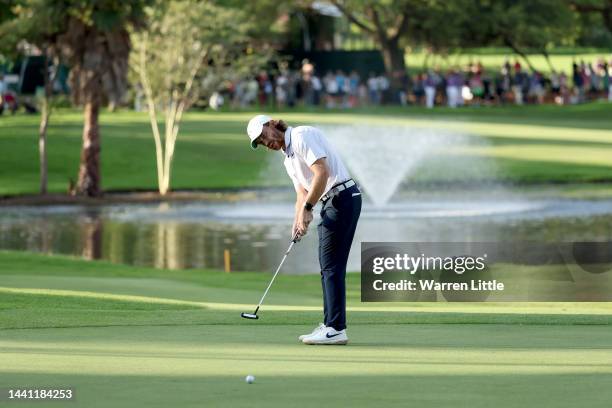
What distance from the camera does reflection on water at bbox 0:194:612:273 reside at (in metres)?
28.5

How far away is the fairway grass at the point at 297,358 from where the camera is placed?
8.87 meters

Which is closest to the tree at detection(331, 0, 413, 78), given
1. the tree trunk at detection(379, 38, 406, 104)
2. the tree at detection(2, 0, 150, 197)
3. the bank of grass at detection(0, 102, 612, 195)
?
the tree trunk at detection(379, 38, 406, 104)

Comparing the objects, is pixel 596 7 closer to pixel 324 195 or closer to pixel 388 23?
pixel 388 23

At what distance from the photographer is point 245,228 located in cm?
3253

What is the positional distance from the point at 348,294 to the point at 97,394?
11896 millimetres

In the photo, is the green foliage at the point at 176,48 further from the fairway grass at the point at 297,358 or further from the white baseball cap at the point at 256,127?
the white baseball cap at the point at 256,127

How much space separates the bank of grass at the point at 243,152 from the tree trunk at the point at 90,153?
99.9 inches

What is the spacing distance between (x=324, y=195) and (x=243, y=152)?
40.3 metres

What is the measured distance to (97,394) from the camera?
8.90 metres

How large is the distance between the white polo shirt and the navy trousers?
148 mm

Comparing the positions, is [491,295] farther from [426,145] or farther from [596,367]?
[426,145]

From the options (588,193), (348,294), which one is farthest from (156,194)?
(348,294)

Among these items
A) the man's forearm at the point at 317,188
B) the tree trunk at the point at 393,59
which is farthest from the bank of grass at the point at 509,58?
the man's forearm at the point at 317,188

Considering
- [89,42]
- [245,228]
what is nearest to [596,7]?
[89,42]
